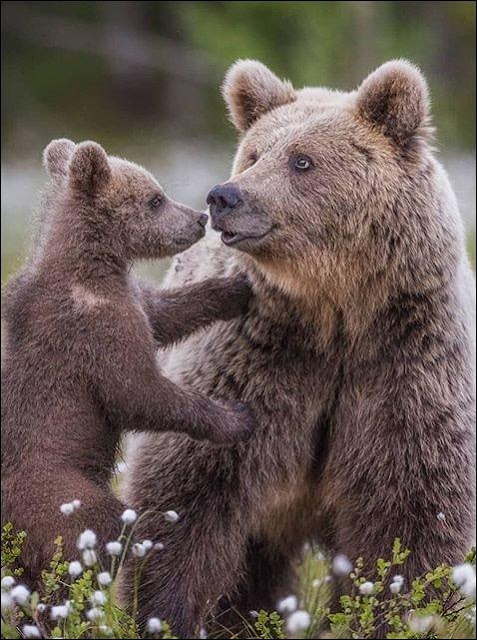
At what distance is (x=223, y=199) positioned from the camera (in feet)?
20.7

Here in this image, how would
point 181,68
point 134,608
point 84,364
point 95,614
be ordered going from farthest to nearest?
point 181,68, point 84,364, point 134,608, point 95,614

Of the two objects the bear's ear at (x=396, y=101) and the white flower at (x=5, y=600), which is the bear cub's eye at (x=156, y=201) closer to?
the bear's ear at (x=396, y=101)

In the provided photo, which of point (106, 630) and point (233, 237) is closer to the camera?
point (106, 630)

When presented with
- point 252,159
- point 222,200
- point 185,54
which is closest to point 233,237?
point 222,200

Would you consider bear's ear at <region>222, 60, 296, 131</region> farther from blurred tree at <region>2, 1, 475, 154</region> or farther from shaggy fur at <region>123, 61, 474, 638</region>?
blurred tree at <region>2, 1, 475, 154</region>

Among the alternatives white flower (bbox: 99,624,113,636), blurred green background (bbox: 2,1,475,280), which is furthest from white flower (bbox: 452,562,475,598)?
blurred green background (bbox: 2,1,475,280)

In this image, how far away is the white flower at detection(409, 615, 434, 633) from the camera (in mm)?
5320

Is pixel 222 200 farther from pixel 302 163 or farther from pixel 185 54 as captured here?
pixel 185 54

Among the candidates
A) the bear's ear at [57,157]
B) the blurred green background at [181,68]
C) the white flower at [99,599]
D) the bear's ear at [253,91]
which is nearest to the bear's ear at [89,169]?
the bear's ear at [57,157]

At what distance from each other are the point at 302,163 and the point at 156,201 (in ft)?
2.22

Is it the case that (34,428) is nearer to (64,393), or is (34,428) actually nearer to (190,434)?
(64,393)

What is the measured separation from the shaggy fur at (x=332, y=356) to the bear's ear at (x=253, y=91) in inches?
0.4

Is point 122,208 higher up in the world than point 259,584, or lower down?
higher up

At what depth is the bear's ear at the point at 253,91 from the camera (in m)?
7.05
